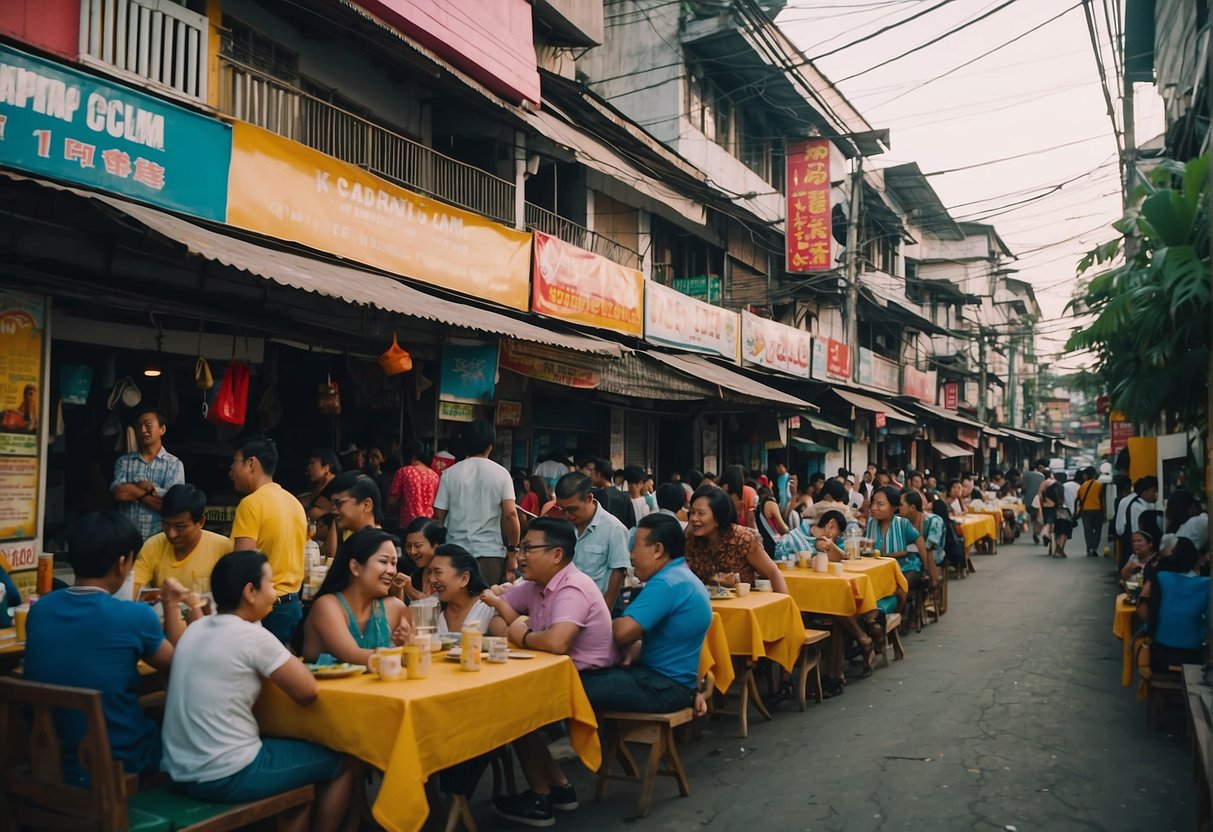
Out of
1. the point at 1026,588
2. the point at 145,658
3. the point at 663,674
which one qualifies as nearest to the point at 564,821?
the point at 663,674

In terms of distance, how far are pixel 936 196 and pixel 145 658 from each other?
128 ft

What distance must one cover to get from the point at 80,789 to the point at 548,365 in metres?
9.20

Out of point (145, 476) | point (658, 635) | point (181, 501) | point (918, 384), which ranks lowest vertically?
point (658, 635)

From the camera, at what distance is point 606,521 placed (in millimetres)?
6863

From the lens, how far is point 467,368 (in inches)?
444

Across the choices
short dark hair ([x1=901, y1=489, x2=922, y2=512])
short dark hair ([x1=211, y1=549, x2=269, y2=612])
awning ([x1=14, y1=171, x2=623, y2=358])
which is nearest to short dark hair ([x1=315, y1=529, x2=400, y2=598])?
short dark hair ([x1=211, y1=549, x2=269, y2=612])

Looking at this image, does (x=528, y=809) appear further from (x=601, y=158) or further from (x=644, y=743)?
(x=601, y=158)

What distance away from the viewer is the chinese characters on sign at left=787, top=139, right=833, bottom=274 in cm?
2289

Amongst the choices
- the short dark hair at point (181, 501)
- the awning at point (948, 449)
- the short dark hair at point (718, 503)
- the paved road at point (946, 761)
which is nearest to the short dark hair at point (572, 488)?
the short dark hair at point (718, 503)

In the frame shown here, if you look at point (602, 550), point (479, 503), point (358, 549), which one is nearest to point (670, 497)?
point (479, 503)

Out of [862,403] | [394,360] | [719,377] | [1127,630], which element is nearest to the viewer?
[1127,630]

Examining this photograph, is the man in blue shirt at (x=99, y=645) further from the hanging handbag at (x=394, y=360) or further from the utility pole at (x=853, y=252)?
the utility pole at (x=853, y=252)

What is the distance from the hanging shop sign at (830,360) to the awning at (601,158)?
6.84m

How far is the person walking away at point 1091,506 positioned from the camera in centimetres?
2094
